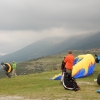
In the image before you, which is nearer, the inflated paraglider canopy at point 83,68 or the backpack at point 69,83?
the backpack at point 69,83

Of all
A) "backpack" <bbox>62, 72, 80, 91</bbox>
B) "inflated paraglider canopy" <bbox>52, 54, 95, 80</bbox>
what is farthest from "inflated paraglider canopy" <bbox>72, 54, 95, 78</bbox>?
"backpack" <bbox>62, 72, 80, 91</bbox>

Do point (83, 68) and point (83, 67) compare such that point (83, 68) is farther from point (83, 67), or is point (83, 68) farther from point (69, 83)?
point (69, 83)

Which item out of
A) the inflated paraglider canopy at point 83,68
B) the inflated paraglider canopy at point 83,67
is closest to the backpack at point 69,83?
the inflated paraglider canopy at point 83,68

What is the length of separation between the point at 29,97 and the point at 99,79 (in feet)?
25.3

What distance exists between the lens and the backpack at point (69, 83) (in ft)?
64.3

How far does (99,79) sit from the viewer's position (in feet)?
70.6

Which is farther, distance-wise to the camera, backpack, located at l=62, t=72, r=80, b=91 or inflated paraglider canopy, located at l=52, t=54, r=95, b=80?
inflated paraglider canopy, located at l=52, t=54, r=95, b=80

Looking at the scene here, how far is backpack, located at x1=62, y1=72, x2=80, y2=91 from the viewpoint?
64.3ft

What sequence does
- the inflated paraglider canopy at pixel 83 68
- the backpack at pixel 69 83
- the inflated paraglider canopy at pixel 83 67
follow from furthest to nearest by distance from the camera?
the inflated paraglider canopy at pixel 83 67, the inflated paraglider canopy at pixel 83 68, the backpack at pixel 69 83

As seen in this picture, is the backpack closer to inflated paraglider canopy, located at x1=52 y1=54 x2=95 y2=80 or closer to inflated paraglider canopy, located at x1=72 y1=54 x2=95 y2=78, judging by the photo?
inflated paraglider canopy, located at x1=52 y1=54 x2=95 y2=80

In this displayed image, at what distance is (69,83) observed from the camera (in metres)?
20.0

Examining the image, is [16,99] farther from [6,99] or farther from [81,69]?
[81,69]

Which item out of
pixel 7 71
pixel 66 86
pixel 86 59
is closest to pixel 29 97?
pixel 66 86

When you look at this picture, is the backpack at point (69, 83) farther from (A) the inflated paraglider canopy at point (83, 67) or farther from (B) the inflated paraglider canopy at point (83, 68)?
(A) the inflated paraglider canopy at point (83, 67)
